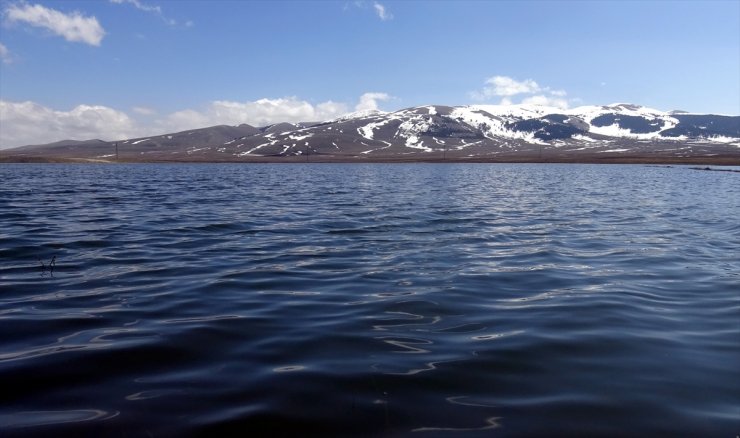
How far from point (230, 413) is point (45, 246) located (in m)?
12.6

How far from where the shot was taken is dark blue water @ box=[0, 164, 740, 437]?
17.6ft

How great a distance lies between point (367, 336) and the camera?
7.73m

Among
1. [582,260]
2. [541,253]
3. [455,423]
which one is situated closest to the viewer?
[455,423]

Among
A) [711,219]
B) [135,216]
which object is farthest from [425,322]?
[711,219]

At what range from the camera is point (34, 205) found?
27.9 meters

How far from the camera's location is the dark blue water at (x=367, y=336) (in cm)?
536

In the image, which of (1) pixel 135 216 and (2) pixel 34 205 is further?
(2) pixel 34 205

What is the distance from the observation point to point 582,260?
13828mm

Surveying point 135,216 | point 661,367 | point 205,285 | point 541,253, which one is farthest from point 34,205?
point 661,367

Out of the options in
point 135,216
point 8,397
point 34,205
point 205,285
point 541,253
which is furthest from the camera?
point 34,205

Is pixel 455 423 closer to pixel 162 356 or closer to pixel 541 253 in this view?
pixel 162 356

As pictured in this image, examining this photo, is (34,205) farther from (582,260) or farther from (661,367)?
(661,367)

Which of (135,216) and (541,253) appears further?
(135,216)

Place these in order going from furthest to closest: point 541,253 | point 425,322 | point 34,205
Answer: point 34,205 → point 541,253 → point 425,322
